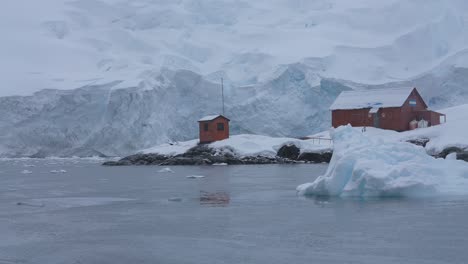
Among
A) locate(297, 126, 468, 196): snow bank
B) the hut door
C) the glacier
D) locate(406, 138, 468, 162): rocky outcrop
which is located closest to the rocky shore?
the hut door

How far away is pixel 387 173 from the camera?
11750mm

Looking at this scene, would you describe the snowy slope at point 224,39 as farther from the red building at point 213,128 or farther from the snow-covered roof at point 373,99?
the red building at point 213,128

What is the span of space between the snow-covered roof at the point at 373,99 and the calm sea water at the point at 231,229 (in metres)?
19.7

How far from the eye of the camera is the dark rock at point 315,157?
96.2 ft

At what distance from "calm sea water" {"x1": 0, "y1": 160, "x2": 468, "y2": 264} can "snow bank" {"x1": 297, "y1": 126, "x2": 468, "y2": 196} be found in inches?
20.3

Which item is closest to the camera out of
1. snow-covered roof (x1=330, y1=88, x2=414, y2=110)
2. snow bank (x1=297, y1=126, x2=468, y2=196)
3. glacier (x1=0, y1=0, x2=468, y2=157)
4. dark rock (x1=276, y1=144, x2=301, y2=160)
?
snow bank (x1=297, y1=126, x2=468, y2=196)

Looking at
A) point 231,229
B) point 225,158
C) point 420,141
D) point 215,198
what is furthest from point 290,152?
point 231,229

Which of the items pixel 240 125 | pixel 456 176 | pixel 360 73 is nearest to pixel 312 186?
pixel 456 176

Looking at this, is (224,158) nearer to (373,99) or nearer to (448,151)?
(373,99)

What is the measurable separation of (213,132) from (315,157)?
5.95 m

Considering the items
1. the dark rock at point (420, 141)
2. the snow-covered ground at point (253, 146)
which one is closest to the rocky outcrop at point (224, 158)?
the snow-covered ground at point (253, 146)

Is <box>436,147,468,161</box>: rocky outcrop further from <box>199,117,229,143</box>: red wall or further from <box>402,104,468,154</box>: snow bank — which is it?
<box>199,117,229,143</box>: red wall

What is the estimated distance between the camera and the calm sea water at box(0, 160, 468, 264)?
666 centimetres

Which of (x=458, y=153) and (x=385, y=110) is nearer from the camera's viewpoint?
(x=458, y=153)
